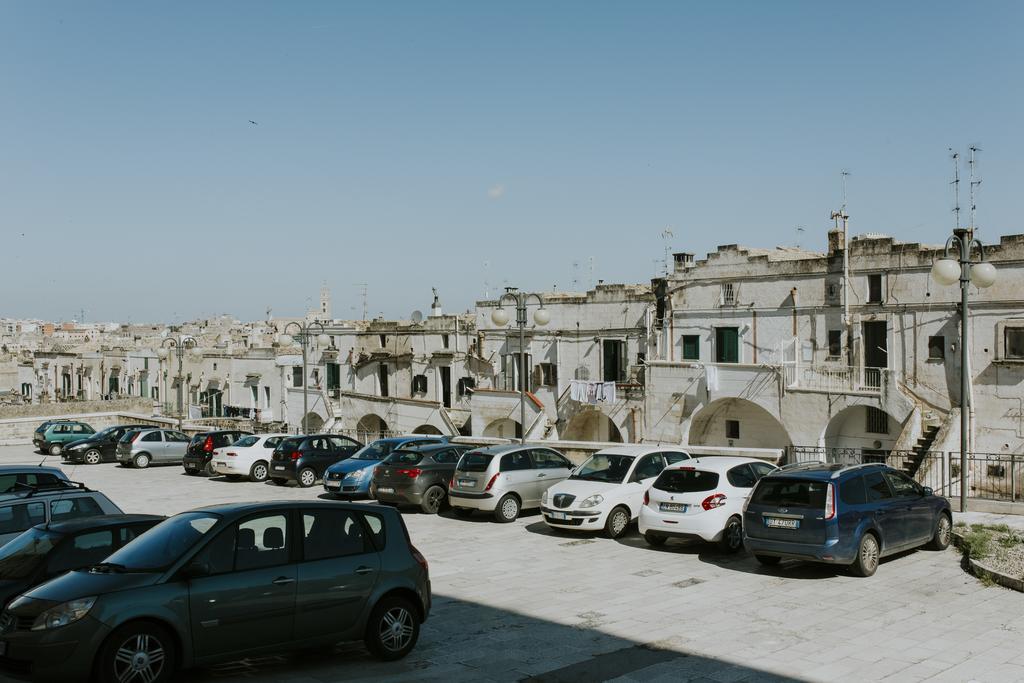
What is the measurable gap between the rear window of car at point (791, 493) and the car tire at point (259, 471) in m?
16.5

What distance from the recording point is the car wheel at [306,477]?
24.5 meters

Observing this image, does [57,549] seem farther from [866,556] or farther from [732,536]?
[866,556]

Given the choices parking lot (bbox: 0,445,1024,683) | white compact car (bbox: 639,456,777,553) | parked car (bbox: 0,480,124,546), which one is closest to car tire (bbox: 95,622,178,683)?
parking lot (bbox: 0,445,1024,683)

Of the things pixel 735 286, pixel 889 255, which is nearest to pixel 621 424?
pixel 735 286

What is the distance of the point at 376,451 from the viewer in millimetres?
23328

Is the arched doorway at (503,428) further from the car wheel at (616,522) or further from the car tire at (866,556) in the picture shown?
the car tire at (866,556)

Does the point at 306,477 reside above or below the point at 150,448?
below

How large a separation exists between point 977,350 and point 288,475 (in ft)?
76.6

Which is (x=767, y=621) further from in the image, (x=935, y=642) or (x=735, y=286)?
(x=735, y=286)

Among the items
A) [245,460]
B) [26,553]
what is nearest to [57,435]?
[245,460]

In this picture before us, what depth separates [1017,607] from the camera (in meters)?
11.5

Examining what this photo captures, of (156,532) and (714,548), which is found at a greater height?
(156,532)

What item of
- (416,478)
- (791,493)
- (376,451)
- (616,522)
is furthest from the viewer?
(376,451)

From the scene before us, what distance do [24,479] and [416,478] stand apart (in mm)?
7365
